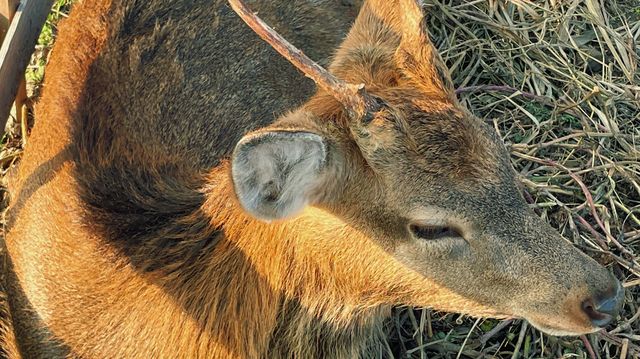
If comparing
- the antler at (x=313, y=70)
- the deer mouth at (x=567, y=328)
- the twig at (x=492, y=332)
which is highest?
the antler at (x=313, y=70)

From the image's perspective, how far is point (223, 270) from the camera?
12.2 feet

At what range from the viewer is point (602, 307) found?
337 cm

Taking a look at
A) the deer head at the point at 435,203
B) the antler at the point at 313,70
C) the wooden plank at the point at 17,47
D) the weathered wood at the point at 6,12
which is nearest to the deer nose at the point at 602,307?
the deer head at the point at 435,203

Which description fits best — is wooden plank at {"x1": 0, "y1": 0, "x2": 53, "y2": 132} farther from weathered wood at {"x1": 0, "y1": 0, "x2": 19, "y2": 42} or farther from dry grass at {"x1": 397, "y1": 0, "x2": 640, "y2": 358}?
dry grass at {"x1": 397, "y1": 0, "x2": 640, "y2": 358}

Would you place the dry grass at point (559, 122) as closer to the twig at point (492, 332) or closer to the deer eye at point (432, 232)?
the twig at point (492, 332)

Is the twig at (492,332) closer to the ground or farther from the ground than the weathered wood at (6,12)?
closer to the ground

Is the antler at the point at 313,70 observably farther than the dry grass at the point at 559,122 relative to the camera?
No

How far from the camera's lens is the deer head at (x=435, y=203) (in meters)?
3.09

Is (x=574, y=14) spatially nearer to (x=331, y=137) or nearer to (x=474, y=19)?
(x=474, y=19)

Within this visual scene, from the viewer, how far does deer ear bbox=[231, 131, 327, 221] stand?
2.85 meters

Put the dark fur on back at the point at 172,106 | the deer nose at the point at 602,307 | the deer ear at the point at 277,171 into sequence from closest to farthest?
the deer ear at the point at 277,171, the deer nose at the point at 602,307, the dark fur on back at the point at 172,106

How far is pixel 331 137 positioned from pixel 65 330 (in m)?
1.73

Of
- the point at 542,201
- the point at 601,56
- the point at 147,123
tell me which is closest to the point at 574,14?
the point at 601,56

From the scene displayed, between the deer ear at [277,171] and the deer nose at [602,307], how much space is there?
46.1 inches
